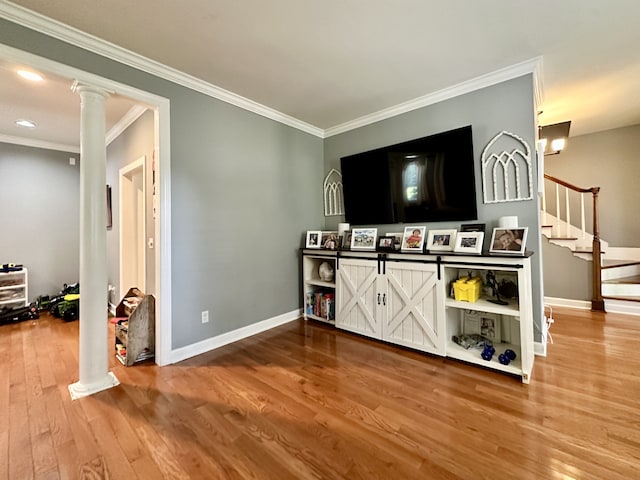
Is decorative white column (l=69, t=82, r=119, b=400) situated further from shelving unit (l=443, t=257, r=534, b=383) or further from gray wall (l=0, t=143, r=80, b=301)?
gray wall (l=0, t=143, r=80, b=301)

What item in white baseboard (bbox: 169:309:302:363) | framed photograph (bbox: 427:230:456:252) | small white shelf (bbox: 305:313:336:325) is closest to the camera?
white baseboard (bbox: 169:309:302:363)

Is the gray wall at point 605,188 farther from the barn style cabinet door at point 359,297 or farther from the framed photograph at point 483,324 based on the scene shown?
the barn style cabinet door at point 359,297

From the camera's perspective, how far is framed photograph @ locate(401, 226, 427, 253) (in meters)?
2.76

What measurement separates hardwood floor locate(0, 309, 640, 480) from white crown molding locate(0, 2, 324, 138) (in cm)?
250

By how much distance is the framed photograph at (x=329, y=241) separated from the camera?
3.36m

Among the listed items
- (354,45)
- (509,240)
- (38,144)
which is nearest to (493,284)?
(509,240)

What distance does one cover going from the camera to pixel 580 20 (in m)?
1.89

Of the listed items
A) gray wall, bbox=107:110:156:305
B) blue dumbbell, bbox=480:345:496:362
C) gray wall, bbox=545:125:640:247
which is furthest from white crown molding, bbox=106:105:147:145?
gray wall, bbox=545:125:640:247

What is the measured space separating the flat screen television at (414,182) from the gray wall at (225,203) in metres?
0.73

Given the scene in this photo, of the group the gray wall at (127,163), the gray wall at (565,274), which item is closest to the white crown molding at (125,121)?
the gray wall at (127,163)

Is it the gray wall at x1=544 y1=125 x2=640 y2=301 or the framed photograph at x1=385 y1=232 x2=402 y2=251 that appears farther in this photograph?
the gray wall at x1=544 y1=125 x2=640 y2=301

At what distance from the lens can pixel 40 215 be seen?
407 cm

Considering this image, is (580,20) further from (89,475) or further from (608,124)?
(89,475)

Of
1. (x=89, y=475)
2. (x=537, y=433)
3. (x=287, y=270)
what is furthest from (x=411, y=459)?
(x=287, y=270)
